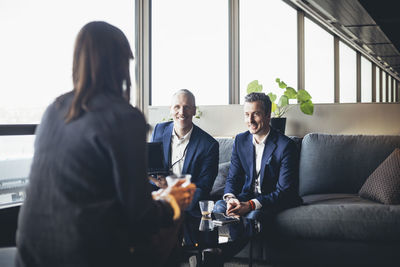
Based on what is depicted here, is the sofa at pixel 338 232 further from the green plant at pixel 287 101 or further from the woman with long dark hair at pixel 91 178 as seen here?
the woman with long dark hair at pixel 91 178

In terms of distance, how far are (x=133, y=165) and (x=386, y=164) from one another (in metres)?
2.43

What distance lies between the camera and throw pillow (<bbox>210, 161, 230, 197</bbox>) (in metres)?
3.22

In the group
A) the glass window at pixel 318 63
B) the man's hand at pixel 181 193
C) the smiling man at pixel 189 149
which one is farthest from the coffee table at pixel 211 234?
the glass window at pixel 318 63

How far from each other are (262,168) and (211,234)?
0.87 metres

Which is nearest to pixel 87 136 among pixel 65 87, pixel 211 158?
pixel 211 158

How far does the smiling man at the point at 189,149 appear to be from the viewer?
2.68m

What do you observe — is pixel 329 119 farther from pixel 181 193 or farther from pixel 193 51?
pixel 181 193

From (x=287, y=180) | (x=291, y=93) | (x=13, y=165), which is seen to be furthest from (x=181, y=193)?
(x=291, y=93)

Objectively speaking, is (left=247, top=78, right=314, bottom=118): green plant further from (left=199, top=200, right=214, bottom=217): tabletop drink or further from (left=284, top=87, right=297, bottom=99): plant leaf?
(left=199, top=200, right=214, bottom=217): tabletop drink

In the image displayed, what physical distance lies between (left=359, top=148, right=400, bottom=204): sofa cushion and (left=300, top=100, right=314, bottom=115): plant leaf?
962mm

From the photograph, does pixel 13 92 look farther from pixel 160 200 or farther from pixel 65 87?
pixel 160 200

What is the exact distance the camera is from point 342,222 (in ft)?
8.38

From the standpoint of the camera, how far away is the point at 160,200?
123 cm

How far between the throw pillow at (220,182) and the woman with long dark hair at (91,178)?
210cm
